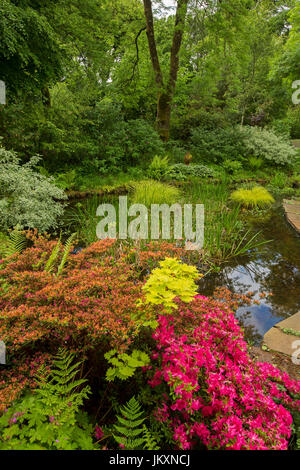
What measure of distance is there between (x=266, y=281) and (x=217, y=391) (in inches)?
91.0

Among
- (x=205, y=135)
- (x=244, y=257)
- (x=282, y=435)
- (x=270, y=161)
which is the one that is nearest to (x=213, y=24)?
(x=205, y=135)

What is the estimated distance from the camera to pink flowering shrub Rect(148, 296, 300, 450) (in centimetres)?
109

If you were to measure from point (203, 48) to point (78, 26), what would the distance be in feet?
13.6

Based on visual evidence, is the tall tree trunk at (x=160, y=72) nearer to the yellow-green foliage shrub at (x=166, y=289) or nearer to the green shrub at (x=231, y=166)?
the green shrub at (x=231, y=166)

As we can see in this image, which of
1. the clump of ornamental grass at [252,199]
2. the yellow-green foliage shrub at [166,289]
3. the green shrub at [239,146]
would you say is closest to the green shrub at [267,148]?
the green shrub at [239,146]

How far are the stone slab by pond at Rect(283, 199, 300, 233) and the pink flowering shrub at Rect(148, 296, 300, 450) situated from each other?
158 inches

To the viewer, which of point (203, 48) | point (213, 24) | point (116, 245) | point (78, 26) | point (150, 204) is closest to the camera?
point (116, 245)

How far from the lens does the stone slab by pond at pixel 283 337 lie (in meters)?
2.07

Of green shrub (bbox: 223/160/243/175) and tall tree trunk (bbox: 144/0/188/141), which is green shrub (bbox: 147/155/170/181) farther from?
green shrub (bbox: 223/160/243/175)

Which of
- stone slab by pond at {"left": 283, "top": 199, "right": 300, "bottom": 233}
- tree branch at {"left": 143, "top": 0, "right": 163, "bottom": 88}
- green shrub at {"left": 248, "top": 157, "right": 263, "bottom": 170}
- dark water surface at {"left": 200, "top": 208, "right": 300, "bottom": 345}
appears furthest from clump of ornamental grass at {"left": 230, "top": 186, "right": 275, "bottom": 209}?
tree branch at {"left": 143, "top": 0, "right": 163, "bottom": 88}

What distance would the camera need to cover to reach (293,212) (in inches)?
221

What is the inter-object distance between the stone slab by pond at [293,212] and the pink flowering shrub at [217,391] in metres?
4.01

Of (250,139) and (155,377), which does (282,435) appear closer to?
(155,377)

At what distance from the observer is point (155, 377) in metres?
1.40
